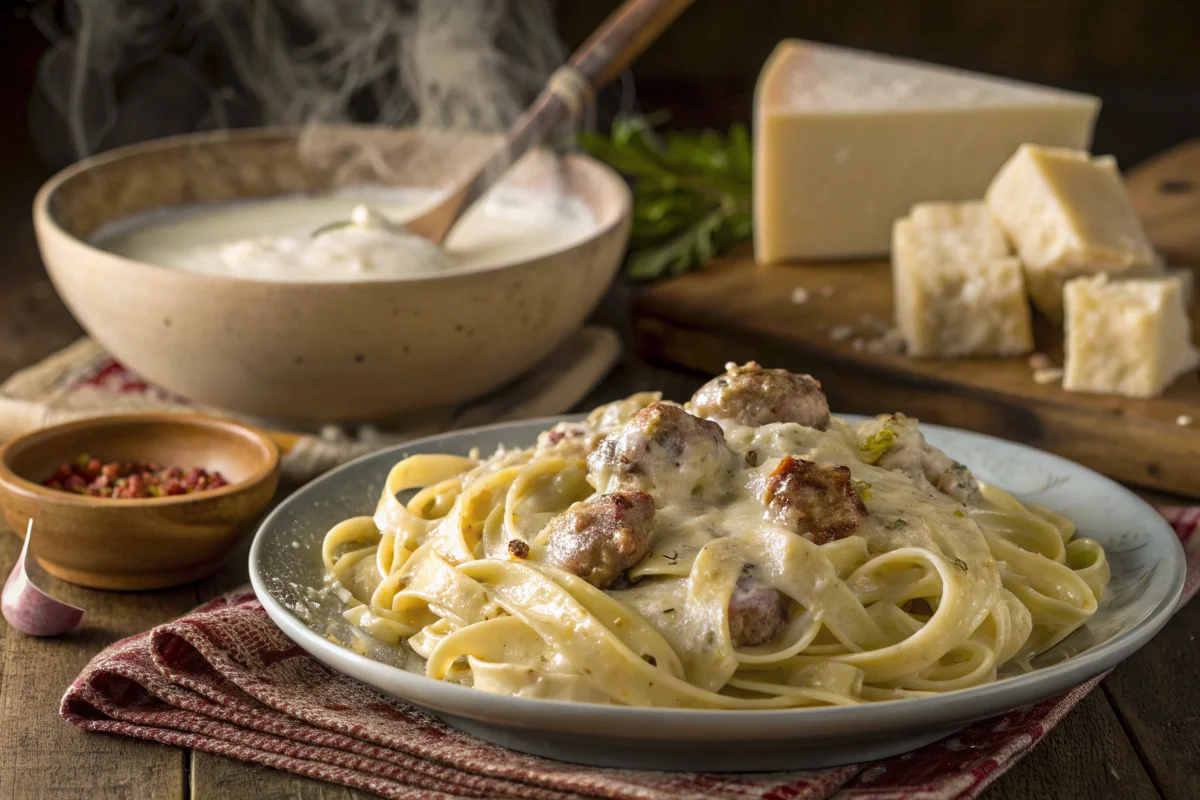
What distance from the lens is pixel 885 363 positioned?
4.38 m

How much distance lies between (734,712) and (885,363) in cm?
238

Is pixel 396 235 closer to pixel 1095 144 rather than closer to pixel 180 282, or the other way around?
pixel 180 282

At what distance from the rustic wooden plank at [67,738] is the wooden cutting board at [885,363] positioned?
211cm

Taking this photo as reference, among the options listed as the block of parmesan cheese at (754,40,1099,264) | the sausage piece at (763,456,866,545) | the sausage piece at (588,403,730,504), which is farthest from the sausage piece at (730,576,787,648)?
the block of parmesan cheese at (754,40,1099,264)

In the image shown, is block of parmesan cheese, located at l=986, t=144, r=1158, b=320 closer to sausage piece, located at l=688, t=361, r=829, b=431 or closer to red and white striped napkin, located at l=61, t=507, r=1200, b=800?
sausage piece, located at l=688, t=361, r=829, b=431

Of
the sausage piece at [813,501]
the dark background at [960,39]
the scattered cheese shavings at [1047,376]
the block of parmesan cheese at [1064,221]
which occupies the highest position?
the sausage piece at [813,501]

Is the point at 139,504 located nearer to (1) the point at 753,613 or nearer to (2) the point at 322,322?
(2) the point at 322,322

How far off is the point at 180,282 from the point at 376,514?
1014 mm

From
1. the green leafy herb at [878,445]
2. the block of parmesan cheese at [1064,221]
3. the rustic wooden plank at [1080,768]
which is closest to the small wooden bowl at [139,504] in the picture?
the green leafy herb at [878,445]

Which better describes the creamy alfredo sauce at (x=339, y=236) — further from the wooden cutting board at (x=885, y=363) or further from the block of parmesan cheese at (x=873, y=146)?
the block of parmesan cheese at (x=873, y=146)

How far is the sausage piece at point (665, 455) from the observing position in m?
2.65

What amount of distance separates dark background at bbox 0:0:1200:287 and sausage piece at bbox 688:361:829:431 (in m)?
6.22

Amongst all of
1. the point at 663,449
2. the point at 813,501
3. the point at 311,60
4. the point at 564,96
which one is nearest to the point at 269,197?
the point at 311,60

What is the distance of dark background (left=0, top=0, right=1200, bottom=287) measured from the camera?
930 centimetres
